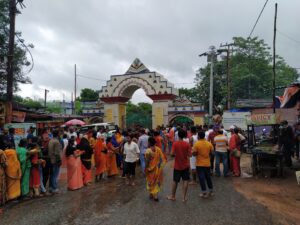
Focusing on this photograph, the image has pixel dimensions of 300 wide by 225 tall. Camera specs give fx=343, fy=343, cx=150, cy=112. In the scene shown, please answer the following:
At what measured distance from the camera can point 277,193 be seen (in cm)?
867

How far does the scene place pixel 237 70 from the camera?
42.4 m

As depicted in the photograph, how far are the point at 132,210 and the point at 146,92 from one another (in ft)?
78.9

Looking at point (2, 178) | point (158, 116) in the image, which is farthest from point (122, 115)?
point (2, 178)

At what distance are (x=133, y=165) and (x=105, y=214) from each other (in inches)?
122

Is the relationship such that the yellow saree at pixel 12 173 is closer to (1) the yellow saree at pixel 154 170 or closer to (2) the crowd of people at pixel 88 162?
(2) the crowd of people at pixel 88 162

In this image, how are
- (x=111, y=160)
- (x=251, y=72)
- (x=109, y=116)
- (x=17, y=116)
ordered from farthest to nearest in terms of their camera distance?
1. (x=251, y=72)
2. (x=109, y=116)
3. (x=17, y=116)
4. (x=111, y=160)

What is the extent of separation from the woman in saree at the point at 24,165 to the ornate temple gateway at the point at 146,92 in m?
22.1

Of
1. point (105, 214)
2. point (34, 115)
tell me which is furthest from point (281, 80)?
point (105, 214)

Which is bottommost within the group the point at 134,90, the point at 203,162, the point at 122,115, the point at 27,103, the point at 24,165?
the point at 24,165

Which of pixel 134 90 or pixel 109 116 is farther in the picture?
pixel 134 90

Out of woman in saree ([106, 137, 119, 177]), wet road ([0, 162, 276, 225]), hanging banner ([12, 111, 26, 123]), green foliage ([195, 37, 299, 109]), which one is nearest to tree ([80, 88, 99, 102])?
green foliage ([195, 37, 299, 109])

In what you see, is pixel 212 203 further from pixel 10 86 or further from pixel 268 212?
pixel 10 86

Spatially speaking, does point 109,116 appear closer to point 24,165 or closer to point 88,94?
point 24,165

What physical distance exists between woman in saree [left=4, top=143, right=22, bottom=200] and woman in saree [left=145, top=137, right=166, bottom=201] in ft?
10.1
